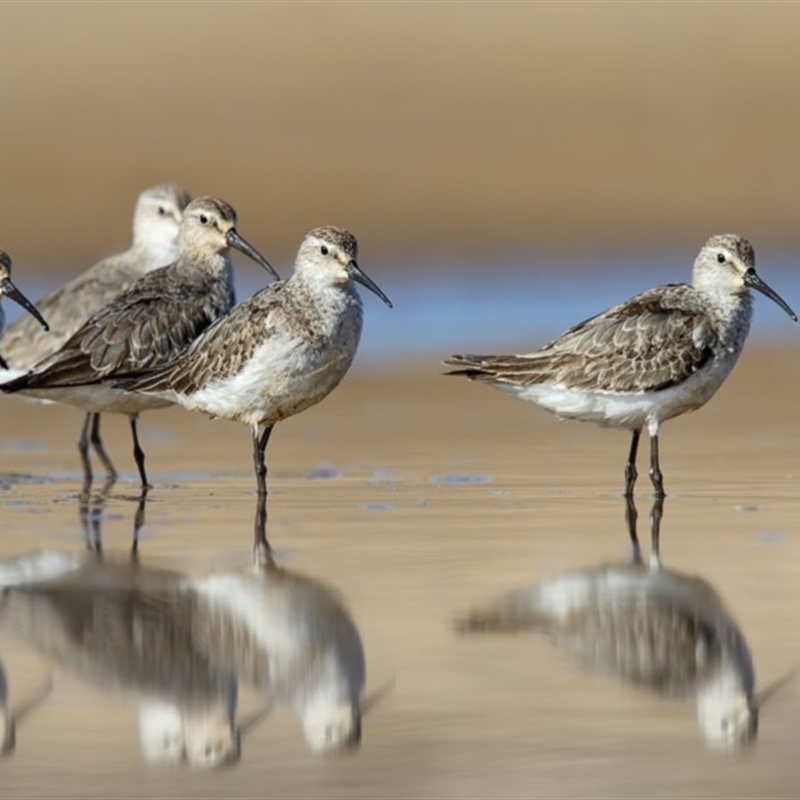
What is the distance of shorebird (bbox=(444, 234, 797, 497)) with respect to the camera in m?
11.6

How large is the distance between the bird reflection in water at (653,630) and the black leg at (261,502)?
136cm

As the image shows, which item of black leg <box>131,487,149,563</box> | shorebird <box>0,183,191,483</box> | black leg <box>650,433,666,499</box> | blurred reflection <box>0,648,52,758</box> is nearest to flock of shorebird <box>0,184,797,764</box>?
black leg <box>650,433,666,499</box>

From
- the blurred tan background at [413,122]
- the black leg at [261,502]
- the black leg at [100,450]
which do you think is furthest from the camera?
the blurred tan background at [413,122]

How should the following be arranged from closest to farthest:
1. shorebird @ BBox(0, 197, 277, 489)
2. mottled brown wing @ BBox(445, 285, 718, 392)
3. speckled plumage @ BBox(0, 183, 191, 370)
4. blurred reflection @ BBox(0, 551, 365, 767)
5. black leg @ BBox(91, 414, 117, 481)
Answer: blurred reflection @ BBox(0, 551, 365, 767) → mottled brown wing @ BBox(445, 285, 718, 392) → shorebird @ BBox(0, 197, 277, 489) → black leg @ BBox(91, 414, 117, 481) → speckled plumage @ BBox(0, 183, 191, 370)

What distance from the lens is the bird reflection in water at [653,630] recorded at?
24.0ft

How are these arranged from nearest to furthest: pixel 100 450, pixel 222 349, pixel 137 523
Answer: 1. pixel 137 523
2. pixel 222 349
3. pixel 100 450

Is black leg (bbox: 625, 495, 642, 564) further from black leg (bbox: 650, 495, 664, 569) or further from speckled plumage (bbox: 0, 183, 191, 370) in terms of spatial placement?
speckled plumage (bbox: 0, 183, 191, 370)

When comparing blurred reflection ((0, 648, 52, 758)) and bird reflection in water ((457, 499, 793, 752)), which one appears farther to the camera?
bird reflection in water ((457, 499, 793, 752))

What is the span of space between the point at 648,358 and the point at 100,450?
3.54m

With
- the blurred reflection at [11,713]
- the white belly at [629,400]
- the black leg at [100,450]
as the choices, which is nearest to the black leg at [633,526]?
the white belly at [629,400]

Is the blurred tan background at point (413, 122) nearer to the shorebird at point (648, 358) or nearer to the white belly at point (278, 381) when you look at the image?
the shorebird at point (648, 358)

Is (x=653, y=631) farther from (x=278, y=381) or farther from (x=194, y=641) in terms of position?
(x=278, y=381)

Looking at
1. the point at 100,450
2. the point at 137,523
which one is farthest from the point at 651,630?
the point at 100,450

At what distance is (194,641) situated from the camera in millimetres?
8070
